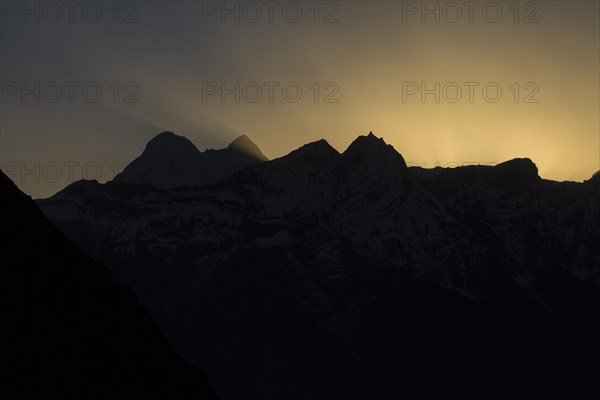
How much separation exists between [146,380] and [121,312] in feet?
9.35

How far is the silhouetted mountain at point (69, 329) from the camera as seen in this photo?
119 feet

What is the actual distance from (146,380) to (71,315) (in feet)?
10.9

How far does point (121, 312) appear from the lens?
42.6 meters

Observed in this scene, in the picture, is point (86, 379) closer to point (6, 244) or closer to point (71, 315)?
point (71, 315)

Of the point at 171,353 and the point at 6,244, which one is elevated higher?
the point at 6,244

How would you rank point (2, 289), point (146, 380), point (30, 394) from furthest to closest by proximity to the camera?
point (146, 380)
point (2, 289)
point (30, 394)

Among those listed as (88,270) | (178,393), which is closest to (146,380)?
(178,393)

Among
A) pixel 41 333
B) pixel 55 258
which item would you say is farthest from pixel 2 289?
pixel 55 258

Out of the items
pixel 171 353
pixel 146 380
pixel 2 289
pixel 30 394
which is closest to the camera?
pixel 30 394

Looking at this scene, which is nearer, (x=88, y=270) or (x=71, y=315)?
(x=71, y=315)

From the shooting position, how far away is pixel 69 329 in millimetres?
38438

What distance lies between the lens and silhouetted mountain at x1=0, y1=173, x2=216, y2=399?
3612 cm

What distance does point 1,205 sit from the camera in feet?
134

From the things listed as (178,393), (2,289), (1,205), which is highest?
(1,205)
